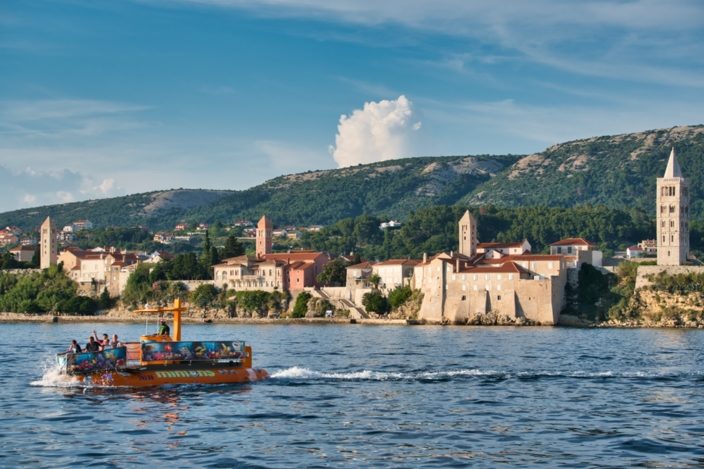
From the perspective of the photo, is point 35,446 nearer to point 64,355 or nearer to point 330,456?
point 330,456

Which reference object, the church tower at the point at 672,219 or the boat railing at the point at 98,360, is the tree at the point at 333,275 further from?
the boat railing at the point at 98,360

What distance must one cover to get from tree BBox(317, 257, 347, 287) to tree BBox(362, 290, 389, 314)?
34.7ft

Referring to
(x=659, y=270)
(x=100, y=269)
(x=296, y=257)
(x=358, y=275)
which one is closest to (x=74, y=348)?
(x=659, y=270)

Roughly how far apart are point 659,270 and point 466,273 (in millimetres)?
16778

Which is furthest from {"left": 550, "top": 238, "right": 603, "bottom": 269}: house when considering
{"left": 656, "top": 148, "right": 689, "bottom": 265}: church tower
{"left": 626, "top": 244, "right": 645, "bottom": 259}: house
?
{"left": 626, "top": 244, "right": 645, "bottom": 259}: house

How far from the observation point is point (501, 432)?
94.2 feet

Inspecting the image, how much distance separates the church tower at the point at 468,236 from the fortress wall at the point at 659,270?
21706mm

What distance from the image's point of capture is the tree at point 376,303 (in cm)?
10719

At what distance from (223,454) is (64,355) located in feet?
48.9

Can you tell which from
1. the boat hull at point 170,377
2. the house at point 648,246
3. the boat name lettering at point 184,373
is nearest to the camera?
the boat hull at point 170,377

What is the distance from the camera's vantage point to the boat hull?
38.1 metres

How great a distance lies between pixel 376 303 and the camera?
352 feet

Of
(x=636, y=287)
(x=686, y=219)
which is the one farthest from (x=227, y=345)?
(x=686, y=219)

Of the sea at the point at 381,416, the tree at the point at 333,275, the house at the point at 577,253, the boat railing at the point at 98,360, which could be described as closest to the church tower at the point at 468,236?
the house at the point at 577,253
